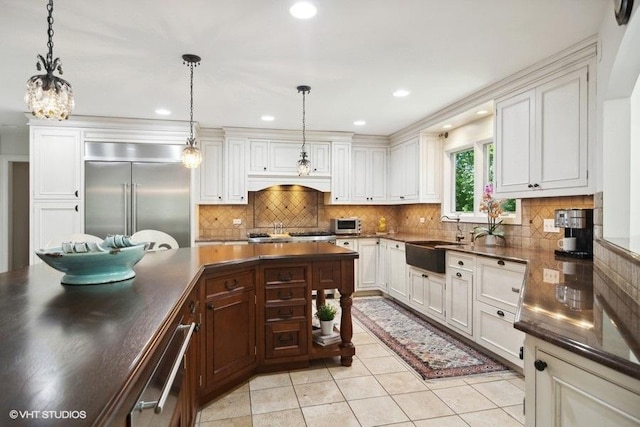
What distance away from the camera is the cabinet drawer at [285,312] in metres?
2.62

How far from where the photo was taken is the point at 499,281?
279 cm

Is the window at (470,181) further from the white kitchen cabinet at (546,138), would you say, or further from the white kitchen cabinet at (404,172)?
the white kitchen cabinet at (546,138)

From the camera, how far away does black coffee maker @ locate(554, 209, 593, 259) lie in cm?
251

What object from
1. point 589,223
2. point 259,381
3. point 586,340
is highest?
point 589,223

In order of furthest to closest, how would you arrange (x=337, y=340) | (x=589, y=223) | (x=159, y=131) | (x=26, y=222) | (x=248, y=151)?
(x=26, y=222), (x=248, y=151), (x=159, y=131), (x=337, y=340), (x=589, y=223)

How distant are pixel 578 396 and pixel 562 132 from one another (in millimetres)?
2256

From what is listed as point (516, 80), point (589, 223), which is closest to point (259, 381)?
point (589, 223)

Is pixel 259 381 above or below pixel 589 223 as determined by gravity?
below

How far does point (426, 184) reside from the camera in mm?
4762

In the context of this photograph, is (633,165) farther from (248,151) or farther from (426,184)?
(248,151)

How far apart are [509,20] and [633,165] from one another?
44.4 inches

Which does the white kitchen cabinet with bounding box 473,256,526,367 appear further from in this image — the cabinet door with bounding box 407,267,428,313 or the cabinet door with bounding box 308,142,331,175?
the cabinet door with bounding box 308,142,331,175

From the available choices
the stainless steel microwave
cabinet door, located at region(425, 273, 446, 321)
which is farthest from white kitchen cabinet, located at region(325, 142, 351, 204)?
cabinet door, located at region(425, 273, 446, 321)

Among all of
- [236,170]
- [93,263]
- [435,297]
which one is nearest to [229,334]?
[93,263]
